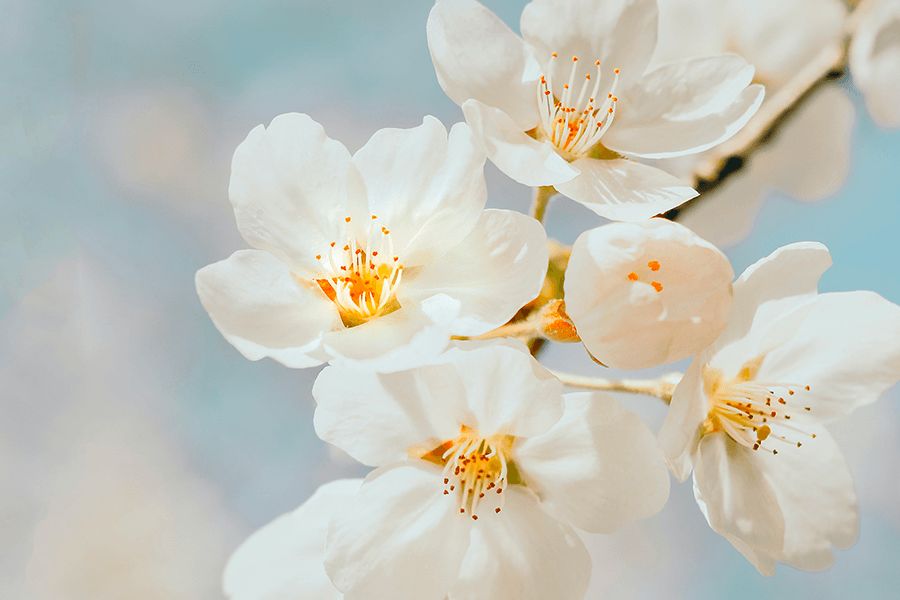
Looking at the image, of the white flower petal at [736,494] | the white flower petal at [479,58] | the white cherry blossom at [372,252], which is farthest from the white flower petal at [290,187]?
the white flower petal at [736,494]

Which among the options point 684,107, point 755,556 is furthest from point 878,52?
point 755,556

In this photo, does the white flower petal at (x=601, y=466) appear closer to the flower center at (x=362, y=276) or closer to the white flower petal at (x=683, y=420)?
the white flower petal at (x=683, y=420)

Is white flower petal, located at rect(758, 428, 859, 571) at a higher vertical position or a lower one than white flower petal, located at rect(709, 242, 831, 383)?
lower

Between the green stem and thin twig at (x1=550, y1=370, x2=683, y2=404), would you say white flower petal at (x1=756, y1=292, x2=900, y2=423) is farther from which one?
the green stem

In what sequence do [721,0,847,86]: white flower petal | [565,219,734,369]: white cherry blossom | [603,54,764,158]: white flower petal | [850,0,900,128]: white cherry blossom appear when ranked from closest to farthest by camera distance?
[565,219,734,369]: white cherry blossom
[603,54,764,158]: white flower petal
[850,0,900,128]: white cherry blossom
[721,0,847,86]: white flower petal

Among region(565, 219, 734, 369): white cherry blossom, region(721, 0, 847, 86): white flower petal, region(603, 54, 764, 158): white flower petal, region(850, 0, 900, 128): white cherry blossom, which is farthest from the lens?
region(721, 0, 847, 86): white flower petal

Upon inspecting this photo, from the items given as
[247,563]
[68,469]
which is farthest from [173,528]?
[247,563]

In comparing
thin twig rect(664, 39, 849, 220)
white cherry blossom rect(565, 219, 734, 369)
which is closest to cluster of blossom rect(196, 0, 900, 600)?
white cherry blossom rect(565, 219, 734, 369)

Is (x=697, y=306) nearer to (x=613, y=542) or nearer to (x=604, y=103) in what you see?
(x=604, y=103)
